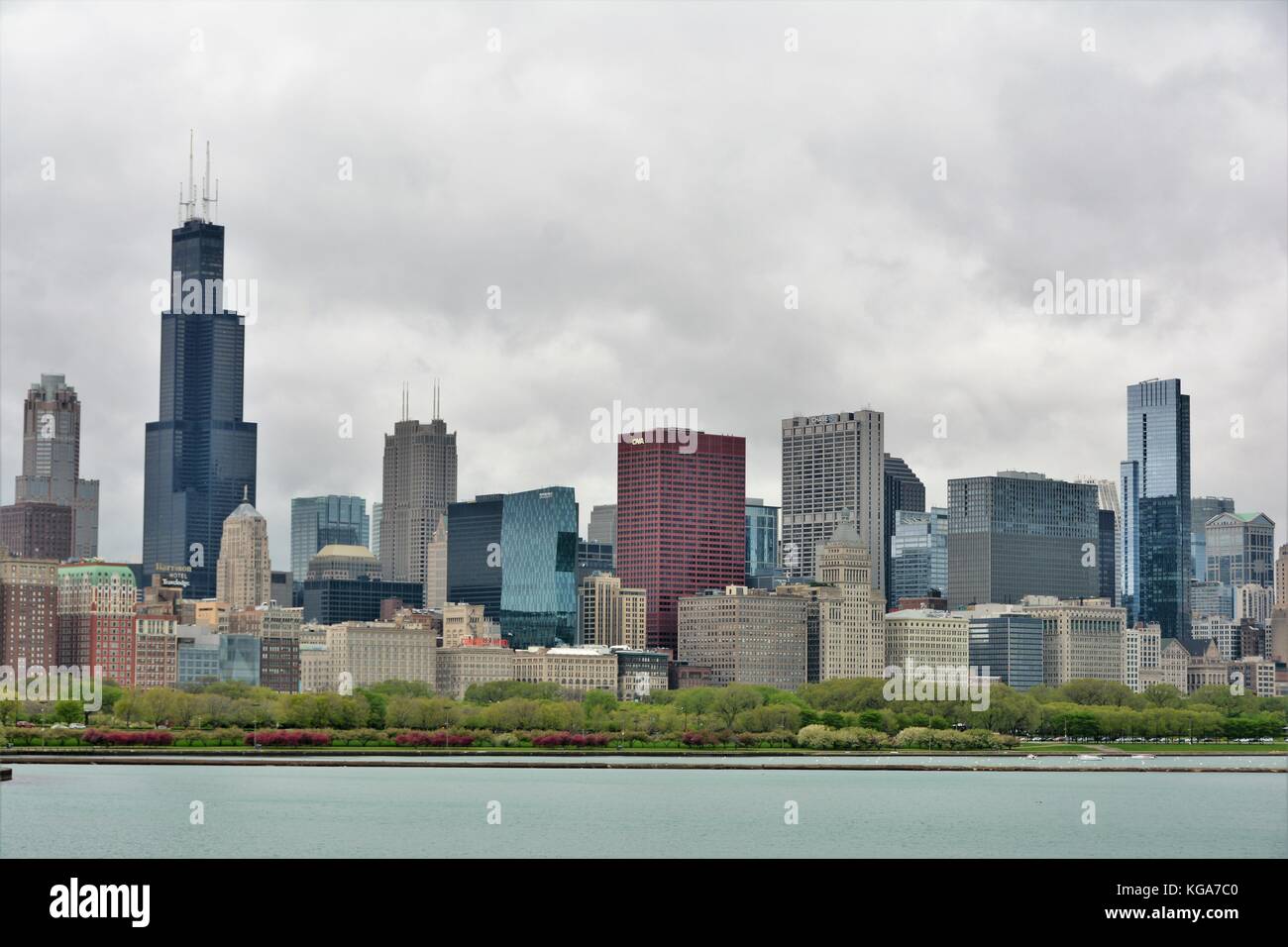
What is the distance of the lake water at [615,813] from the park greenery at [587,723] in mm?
21884

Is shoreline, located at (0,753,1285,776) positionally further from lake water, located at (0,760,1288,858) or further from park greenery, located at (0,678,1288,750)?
park greenery, located at (0,678,1288,750)

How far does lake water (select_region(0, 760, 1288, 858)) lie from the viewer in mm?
77562

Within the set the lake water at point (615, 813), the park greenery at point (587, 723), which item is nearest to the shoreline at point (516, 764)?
the lake water at point (615, 813)

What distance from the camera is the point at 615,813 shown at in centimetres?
9306

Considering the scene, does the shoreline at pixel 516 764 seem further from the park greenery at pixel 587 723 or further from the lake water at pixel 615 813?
the park greenery at pixel 587 723

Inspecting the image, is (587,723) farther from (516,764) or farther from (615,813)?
(615,813)

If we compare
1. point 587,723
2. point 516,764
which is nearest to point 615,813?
point 516,764

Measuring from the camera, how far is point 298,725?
158 metres

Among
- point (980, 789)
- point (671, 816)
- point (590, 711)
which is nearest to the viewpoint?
point (671, 816)

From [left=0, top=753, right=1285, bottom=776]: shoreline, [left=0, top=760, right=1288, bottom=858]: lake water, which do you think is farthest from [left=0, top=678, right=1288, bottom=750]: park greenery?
[left=0, top=760, right=1288, bottom=858]: lake water
